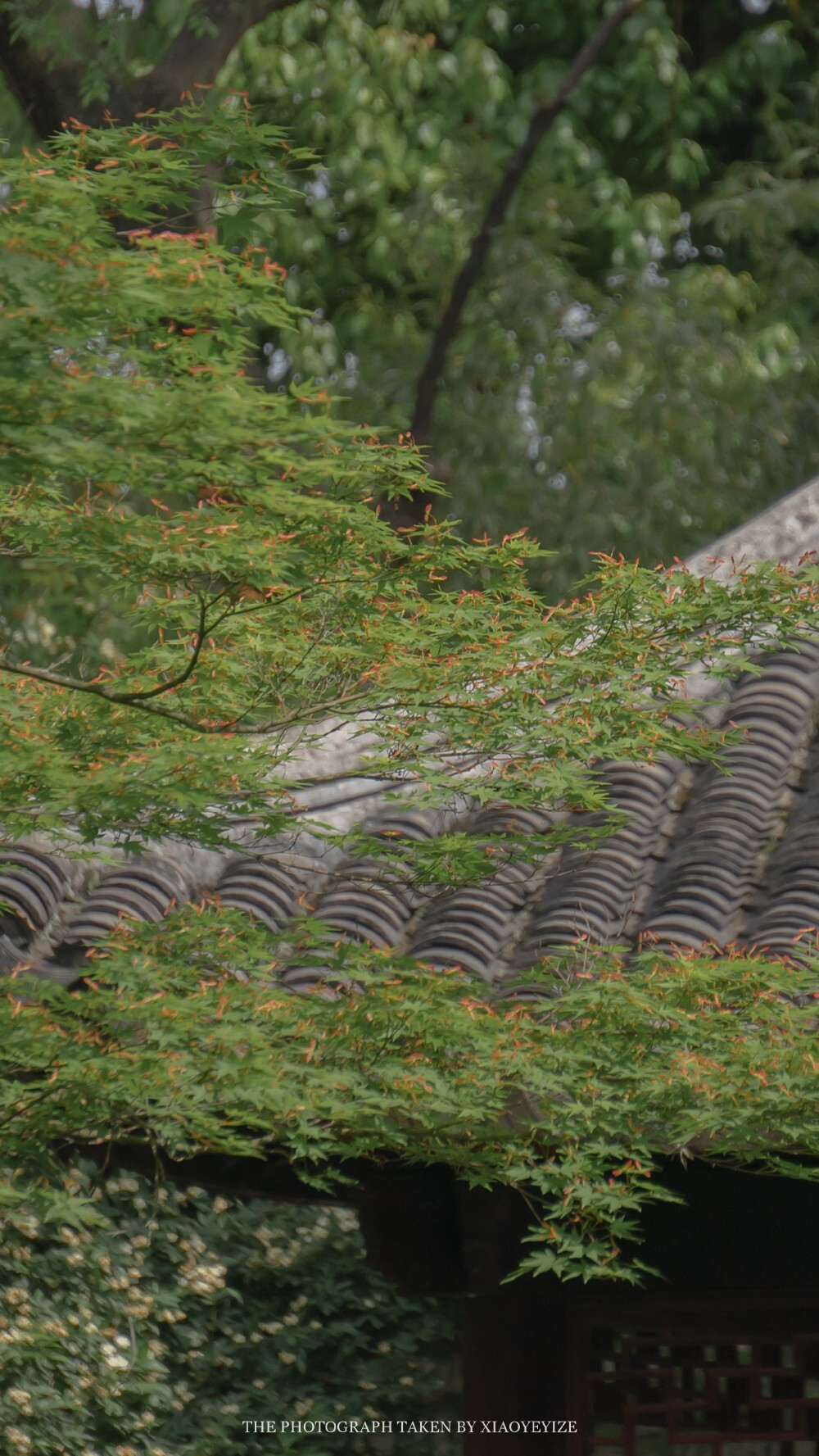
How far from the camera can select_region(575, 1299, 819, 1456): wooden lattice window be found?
12.8 ft

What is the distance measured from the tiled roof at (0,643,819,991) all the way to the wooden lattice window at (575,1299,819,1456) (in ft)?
3.26

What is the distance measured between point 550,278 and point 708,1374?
7636 mm

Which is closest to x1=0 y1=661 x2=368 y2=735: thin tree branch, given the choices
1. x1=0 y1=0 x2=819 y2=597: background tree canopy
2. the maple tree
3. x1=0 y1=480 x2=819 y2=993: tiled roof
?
the maple tree

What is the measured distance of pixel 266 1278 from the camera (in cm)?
805

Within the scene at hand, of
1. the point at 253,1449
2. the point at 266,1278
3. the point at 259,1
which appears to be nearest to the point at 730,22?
the point at 259,1

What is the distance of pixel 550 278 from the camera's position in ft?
33.1

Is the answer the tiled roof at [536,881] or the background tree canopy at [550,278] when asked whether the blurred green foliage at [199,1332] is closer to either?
the tiled roof at [536,881]

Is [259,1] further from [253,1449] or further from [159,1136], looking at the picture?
[253,1449]

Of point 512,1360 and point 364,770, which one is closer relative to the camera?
point 364,770

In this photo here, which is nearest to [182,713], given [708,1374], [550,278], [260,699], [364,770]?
[260,699]

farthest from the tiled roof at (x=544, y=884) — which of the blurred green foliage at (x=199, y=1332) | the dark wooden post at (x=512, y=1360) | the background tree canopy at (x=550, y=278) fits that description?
the background tree canopy at (x=550, y=278)

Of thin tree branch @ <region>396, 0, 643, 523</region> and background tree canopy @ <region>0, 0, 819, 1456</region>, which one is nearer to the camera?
background tree canopy @ <region>0, 0, 819, 1456</region>

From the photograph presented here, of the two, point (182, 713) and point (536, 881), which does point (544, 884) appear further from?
point (182, 713)

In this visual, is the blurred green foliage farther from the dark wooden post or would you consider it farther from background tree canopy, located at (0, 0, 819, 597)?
background tree canopy, located at (0, 0, 819, 597)
